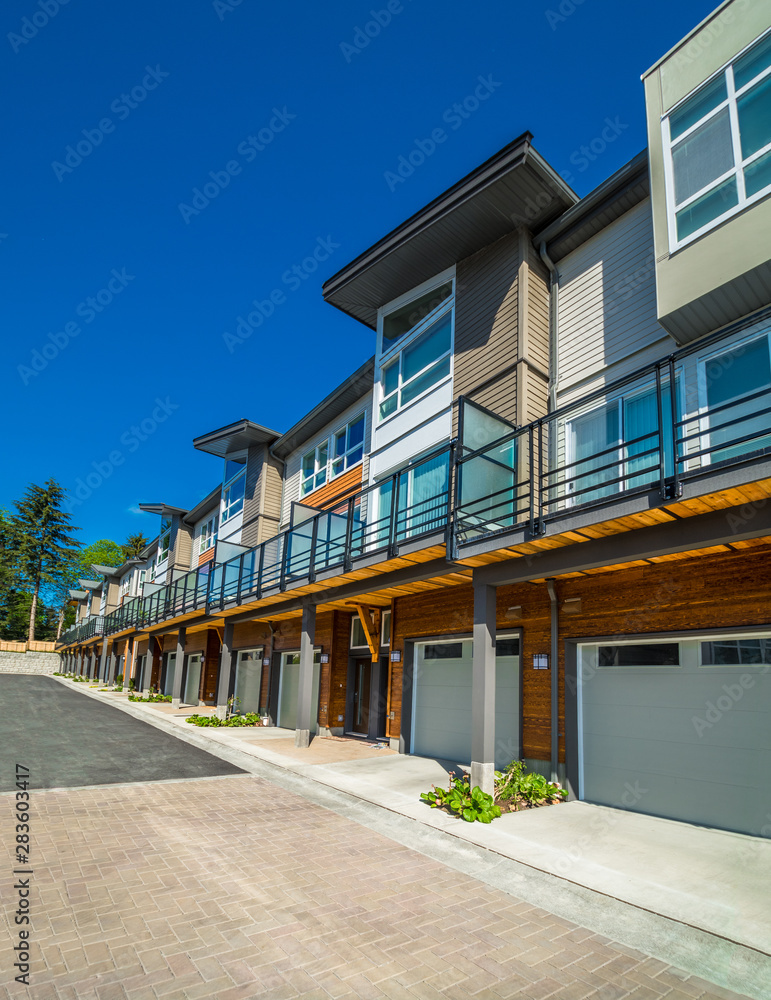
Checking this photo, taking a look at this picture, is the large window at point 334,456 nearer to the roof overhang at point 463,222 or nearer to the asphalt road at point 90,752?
the roof overhang at point 463,222

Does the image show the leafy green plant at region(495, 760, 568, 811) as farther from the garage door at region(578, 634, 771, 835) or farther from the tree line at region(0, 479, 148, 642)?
the tree line at region(0, 479, 148, 642)

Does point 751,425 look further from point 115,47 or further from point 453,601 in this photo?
point 115,47

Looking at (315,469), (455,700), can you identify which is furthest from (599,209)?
(315,469)

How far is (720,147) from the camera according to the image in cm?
873

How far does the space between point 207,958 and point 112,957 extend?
62 cm

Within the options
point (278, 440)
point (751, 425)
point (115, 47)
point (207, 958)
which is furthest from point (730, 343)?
point (278, 440)

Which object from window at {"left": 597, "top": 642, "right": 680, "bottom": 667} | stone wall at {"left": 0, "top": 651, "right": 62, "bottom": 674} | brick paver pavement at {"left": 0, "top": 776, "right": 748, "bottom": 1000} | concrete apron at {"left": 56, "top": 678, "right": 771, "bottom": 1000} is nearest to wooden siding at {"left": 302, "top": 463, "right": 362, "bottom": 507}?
concrete apron at {"left": 56, "top": 678, "right": 771, "bottom": 1000}

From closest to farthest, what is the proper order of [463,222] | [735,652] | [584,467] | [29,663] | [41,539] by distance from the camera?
[735,652], [584,467], [463,222], [29,663], [41,539]

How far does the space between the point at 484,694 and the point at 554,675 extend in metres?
1.47

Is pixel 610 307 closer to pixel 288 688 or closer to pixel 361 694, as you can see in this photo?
pixel 361 694

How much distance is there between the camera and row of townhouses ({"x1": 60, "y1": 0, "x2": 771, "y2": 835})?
7582mm

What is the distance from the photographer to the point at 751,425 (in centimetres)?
762

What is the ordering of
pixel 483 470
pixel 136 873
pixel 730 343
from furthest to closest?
pixel 483 470
pixel 730 343
pixel 136 873

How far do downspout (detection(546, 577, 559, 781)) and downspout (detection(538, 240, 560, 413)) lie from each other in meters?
3.63
